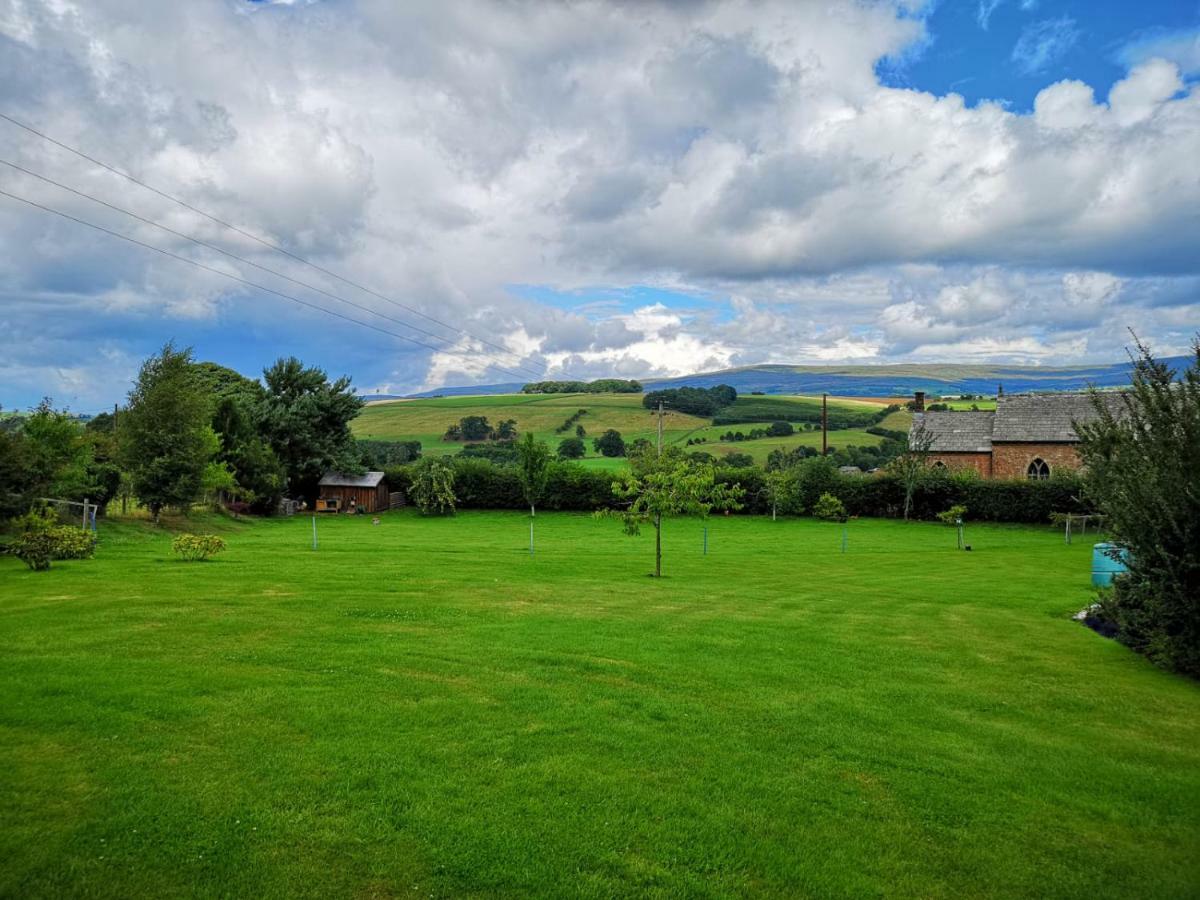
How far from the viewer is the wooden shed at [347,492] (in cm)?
5381

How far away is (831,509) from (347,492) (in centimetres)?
3383

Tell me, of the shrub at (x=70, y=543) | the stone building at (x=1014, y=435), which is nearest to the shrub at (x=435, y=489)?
the shrub at (x=70, y=543)

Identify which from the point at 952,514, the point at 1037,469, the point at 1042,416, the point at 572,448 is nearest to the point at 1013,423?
the point at 1042,416

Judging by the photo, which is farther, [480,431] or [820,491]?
[480,431]

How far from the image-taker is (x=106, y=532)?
29.7m

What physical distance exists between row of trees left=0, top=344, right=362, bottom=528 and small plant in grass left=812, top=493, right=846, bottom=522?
3323cm

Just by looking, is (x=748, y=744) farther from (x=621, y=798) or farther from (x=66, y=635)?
(x=66, y=635)

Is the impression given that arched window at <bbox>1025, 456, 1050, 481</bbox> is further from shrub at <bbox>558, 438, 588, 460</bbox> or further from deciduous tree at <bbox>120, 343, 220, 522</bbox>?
deciduous tree at <bbox>120, 343, 220, 522</bbox>

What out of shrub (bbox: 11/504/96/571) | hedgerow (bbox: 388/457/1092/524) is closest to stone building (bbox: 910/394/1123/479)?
hedgerow (bbox: 388/457/1092/524)

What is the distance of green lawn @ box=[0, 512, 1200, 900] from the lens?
5848 mm

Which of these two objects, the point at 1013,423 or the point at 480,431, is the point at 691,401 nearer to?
the point at 480,431

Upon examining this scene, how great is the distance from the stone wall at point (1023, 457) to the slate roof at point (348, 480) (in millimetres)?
45610

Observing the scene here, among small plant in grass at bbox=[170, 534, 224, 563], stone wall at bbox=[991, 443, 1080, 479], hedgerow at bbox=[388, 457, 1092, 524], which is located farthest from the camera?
stone wall at bbox=[991, 443, 1080, 479]

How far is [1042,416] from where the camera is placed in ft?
186
